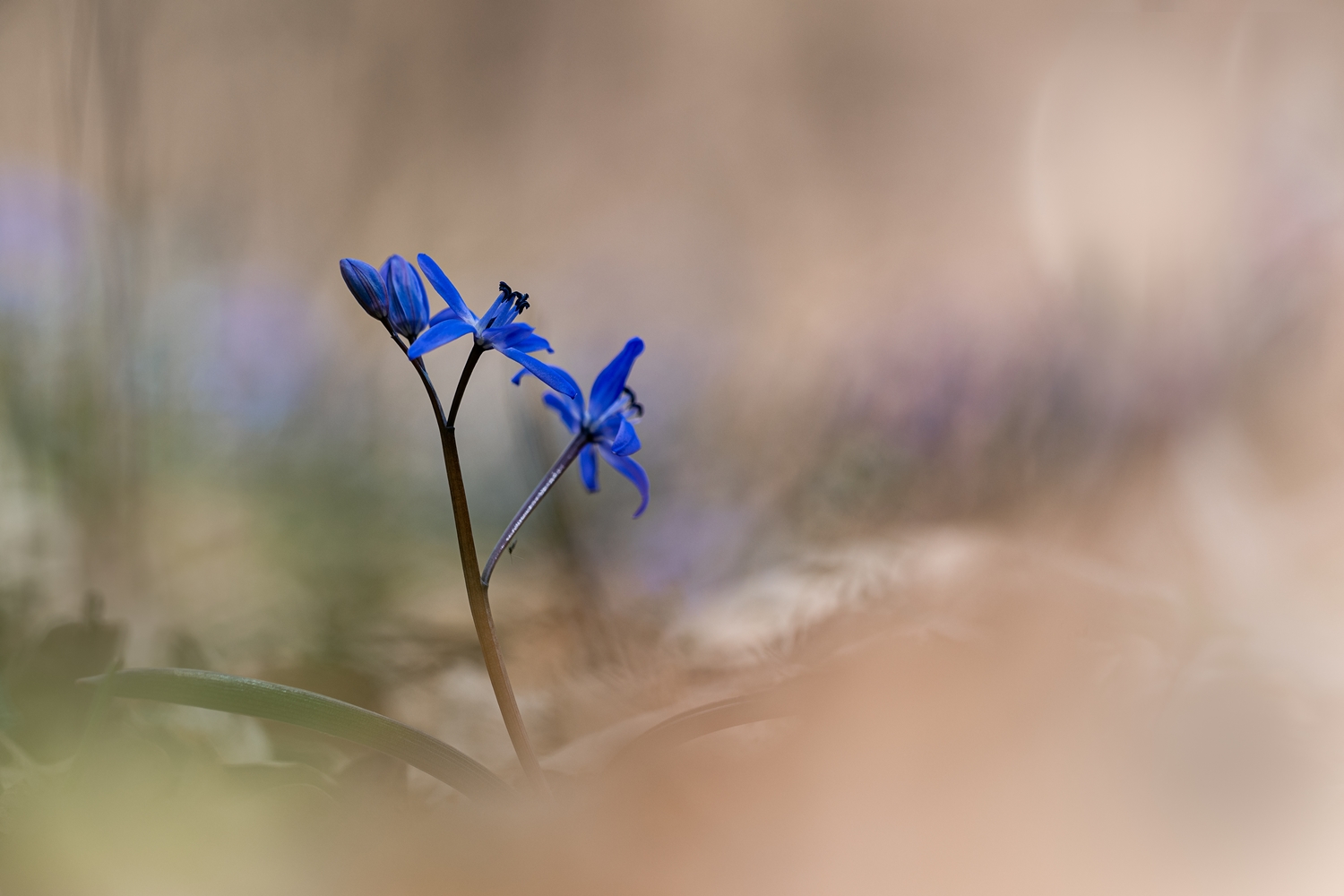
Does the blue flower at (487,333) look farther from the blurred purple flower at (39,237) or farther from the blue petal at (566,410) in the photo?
the blurred purple flower at (39,237)

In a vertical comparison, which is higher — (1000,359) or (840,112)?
(840,112)

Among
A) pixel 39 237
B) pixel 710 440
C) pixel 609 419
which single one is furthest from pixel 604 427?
pixel 39 237

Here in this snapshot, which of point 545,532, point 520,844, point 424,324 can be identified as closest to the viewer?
point 520,844

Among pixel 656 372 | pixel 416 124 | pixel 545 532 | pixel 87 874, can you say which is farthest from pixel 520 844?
pixel 416 124

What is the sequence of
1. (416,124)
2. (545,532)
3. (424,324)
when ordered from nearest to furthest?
(424,324) → (545,532) → (416,124)

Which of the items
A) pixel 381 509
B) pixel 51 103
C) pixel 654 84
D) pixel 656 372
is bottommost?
pixel 381 509

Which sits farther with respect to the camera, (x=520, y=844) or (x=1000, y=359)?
(x=1000, y=359)

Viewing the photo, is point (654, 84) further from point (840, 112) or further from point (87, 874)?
point (87, 874)

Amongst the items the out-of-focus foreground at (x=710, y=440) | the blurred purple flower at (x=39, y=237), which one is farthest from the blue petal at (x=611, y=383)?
the blurred purple flower at (x=39, y=237)
